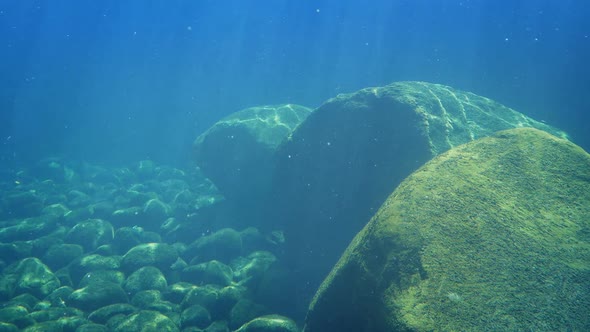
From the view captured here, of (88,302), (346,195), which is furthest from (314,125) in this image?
(88,302)

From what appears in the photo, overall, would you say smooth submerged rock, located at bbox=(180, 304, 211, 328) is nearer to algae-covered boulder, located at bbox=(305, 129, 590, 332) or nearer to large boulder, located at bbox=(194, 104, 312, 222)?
algae-covered boulder, located at bbox=(305, 129, 590, 332)

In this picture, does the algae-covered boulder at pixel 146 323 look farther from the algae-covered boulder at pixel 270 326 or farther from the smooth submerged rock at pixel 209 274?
the smooth submerged rock at pixel 209 274

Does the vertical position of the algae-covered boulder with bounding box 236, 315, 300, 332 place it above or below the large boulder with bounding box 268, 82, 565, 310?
below

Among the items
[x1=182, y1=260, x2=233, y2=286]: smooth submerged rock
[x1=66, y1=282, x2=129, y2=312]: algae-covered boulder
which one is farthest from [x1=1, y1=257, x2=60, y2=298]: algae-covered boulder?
[x1=182, y1=260, x2=233, y2=286]: smooth submerged rock

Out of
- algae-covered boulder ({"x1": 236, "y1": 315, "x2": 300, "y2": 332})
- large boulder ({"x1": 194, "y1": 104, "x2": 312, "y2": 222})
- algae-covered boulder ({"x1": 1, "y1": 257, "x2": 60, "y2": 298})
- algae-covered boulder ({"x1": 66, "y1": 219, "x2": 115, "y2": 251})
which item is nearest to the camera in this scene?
algae-covered boulder ({"x1": 236, "y1": 315, "x2": 300, "y2": 332})

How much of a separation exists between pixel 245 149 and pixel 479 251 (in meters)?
9.99

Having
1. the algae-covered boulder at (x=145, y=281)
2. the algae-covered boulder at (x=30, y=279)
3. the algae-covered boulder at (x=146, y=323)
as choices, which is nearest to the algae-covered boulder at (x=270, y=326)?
the algae-covered boulder at (x=146, y=323)

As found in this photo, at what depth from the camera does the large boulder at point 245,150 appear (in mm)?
11891

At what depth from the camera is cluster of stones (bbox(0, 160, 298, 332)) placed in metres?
6.64

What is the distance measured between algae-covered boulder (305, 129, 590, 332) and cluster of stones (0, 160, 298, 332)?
A: 323 centimetres

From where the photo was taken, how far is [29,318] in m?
6.48

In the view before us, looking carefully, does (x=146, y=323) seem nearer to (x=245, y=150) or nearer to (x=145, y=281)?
(x=145, y=281)

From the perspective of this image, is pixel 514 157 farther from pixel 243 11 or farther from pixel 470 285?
pixel 243 11

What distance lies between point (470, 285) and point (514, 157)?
2.08 m
